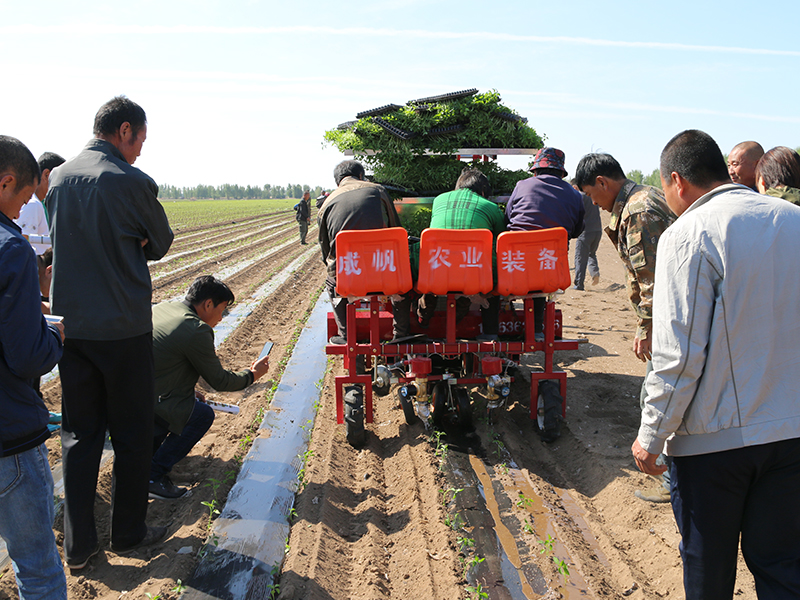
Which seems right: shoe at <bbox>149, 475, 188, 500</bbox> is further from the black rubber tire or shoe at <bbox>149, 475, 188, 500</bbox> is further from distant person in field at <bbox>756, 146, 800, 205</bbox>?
distant person in field at <bbox>756, 146, 800, 205</bbox>

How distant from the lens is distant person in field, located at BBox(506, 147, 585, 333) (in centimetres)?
451

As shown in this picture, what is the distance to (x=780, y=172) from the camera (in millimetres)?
3676

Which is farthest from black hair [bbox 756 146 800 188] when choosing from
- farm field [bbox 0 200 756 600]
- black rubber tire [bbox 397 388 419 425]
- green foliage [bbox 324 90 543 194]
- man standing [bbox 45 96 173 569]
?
man standing [bbox 45 96 173 569]

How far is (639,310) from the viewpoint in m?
3.47

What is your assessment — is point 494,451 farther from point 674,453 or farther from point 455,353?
point 674,453

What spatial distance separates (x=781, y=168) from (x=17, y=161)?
4.24 metres

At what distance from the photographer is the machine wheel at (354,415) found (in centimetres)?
436

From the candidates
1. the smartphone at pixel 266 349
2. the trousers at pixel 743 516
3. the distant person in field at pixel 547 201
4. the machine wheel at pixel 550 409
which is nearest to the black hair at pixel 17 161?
the trousers at pixel 743 516

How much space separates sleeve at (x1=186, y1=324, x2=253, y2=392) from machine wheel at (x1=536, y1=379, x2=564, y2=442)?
2286 mm

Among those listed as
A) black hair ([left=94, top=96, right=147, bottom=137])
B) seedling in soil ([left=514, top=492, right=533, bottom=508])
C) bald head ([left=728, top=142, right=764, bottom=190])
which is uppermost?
black hair ([left=94, top=96, right=147, bottom=137])

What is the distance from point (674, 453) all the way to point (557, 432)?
8.26 feet

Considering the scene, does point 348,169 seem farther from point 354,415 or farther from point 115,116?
point 115,116

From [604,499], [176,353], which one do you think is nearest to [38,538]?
[176,353]

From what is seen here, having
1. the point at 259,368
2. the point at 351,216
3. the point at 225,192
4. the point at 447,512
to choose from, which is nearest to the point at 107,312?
the point at 259,368
